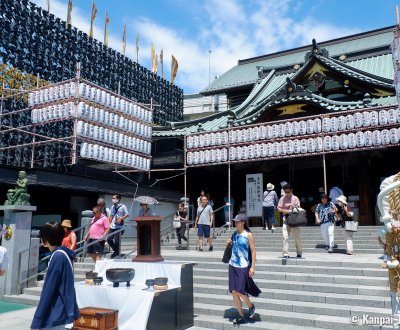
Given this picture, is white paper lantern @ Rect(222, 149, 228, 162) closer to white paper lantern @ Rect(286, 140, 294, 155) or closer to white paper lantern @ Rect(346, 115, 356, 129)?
white paper lantern @ Rect(286, 140, 294, 155)

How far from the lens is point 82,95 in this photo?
15.6m

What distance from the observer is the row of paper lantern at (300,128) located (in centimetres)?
1477

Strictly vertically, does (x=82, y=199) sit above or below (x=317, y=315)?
above

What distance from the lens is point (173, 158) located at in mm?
20578

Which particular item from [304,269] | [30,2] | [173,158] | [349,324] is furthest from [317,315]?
[30,2]

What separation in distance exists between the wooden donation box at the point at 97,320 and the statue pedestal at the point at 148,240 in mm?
1495

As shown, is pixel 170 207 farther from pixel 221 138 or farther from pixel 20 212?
pixel 20 212

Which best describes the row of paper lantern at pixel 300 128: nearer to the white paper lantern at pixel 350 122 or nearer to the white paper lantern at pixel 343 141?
the white paper lantern at pixel 350 122

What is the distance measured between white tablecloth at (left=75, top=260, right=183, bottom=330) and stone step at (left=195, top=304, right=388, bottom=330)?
1231mm

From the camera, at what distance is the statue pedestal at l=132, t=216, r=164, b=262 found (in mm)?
7461

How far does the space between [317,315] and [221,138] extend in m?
12.3

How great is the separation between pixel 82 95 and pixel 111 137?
2.37 metres

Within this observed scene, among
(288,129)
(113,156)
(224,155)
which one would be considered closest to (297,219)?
(288,129)

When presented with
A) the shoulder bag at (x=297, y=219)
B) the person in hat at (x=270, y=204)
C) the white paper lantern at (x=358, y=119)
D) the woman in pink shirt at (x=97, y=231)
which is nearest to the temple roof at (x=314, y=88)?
the white paper lantern at (x=358, y=119)
